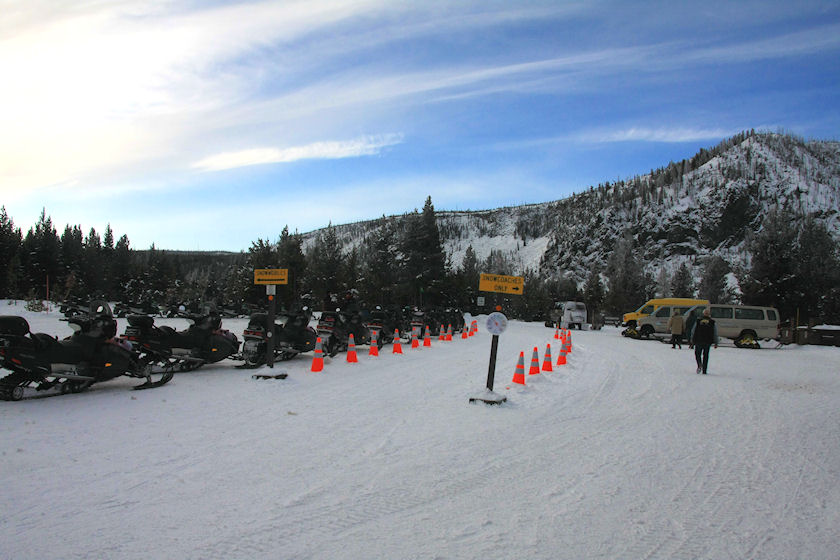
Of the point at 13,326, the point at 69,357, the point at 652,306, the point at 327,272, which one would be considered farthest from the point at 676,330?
the point at 327,272

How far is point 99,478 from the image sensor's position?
185 inches

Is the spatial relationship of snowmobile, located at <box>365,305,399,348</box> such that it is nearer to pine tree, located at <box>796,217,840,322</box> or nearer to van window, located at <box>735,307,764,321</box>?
van window, located at <box>735,307,764,321</box>

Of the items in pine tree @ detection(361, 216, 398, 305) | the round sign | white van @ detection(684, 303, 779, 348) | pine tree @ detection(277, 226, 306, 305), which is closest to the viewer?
the round sign

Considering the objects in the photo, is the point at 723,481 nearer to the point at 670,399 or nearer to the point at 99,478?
the point at 670,399

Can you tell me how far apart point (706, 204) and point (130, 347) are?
14673cm

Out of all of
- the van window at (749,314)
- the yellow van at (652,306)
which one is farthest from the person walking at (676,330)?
the yellow van at (652,306)

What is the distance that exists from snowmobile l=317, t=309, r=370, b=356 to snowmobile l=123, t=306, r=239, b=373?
3.00m

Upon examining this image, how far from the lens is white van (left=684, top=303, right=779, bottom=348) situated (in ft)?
83.0

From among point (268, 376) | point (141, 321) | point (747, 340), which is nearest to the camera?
point (141, 321)

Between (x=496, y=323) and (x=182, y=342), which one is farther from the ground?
(x=496, y=323)

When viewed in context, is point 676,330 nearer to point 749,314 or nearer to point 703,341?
point 749,314

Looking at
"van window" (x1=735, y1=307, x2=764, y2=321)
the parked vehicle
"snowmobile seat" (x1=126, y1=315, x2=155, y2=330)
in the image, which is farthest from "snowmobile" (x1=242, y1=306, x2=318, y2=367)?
the parked vehicle

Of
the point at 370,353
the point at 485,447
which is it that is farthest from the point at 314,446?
the point at 370,353

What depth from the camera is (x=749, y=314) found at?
25.8m
